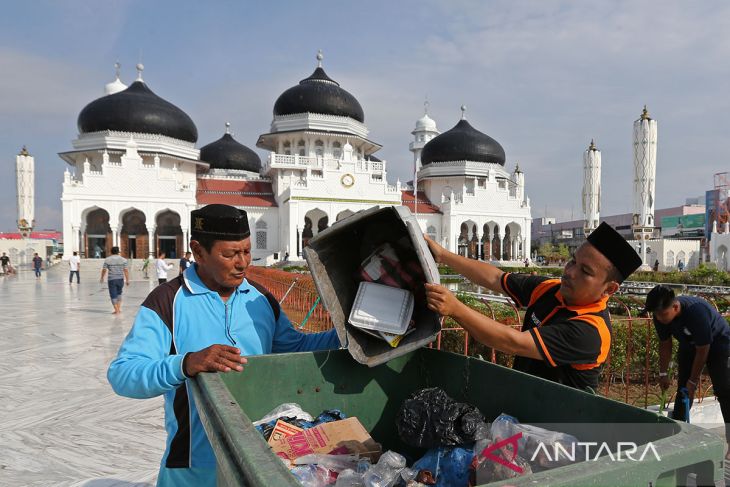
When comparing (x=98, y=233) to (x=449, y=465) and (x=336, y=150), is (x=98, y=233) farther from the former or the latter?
(x=449, y=465)

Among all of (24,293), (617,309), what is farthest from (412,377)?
(24,293)

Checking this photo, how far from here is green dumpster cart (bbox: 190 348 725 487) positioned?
2.88 ft

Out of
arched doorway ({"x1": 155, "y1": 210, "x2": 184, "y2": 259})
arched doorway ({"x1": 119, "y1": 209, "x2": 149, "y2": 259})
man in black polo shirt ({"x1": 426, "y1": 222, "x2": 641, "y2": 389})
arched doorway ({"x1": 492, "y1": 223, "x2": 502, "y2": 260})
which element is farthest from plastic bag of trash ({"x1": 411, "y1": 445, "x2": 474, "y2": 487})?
arched doorway ({"x1": 492, "y1": 223, "x2": 502, "y2": 260})

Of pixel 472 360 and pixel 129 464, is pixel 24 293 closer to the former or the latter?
pixel 129 464

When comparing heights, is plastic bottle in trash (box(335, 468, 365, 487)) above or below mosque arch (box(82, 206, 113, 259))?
below

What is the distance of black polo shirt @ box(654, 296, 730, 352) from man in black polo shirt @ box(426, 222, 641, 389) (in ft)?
6.22

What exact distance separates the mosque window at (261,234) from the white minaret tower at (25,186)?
16.3 m

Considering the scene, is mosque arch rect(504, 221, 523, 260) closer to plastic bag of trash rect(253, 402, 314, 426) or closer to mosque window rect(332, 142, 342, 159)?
mosque window rect(332, 142, 342, 159)

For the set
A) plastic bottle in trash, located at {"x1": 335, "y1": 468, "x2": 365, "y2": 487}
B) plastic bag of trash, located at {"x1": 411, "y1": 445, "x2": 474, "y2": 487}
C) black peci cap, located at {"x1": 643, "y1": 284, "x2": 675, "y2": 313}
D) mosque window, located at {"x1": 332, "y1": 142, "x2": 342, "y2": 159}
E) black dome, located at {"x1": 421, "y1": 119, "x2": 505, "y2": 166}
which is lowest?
plastic bag of trash, located at {"x1": 411, "y1": 445, "x2": 474, "y2": 487}

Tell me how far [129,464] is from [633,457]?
349cm

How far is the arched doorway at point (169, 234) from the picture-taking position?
31.6 metres

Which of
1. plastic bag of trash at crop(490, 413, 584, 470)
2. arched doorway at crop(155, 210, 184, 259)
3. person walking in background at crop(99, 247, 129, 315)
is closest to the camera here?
plastic bag of trash at crop(490, 413, 584, 470)

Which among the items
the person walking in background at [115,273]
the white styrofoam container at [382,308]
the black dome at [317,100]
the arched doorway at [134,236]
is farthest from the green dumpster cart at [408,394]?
the black dome at [317,100]

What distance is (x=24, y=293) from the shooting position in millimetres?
13953
